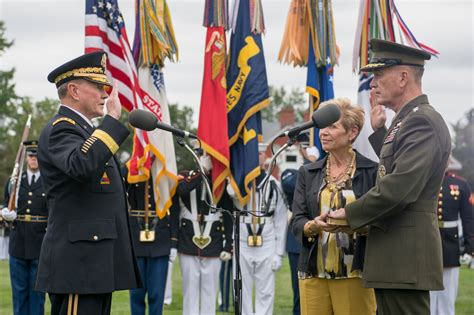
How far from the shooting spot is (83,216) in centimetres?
457

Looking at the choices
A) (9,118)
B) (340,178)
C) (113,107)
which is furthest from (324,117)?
(9,118)

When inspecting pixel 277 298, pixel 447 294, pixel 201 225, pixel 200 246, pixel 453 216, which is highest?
pixel 453 216

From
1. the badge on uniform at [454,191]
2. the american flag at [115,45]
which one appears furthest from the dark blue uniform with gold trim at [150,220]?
the badge on uniform at [454,191]

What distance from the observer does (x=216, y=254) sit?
895cm

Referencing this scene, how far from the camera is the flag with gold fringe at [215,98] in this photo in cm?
821

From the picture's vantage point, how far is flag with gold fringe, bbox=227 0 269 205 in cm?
824

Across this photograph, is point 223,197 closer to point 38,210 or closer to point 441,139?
point 38,210

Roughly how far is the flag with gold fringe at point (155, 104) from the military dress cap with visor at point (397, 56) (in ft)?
13.0

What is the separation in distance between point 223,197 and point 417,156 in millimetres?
4552

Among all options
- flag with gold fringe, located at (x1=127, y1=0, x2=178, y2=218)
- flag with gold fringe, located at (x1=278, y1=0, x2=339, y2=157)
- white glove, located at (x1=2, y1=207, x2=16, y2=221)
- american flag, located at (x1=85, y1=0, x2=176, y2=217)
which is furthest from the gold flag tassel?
white glove, located at (x1=2, y1=207, x2=16, y2=221)

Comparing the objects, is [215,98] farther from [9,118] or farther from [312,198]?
[9,118]

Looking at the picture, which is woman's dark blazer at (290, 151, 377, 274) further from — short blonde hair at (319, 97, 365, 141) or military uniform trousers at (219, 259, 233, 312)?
military uniform trousers at (219, 259, 233, 312)

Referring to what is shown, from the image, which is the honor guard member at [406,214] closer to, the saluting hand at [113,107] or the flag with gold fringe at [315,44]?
the saluting hand at [113,107]

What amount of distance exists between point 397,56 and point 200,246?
476cm
